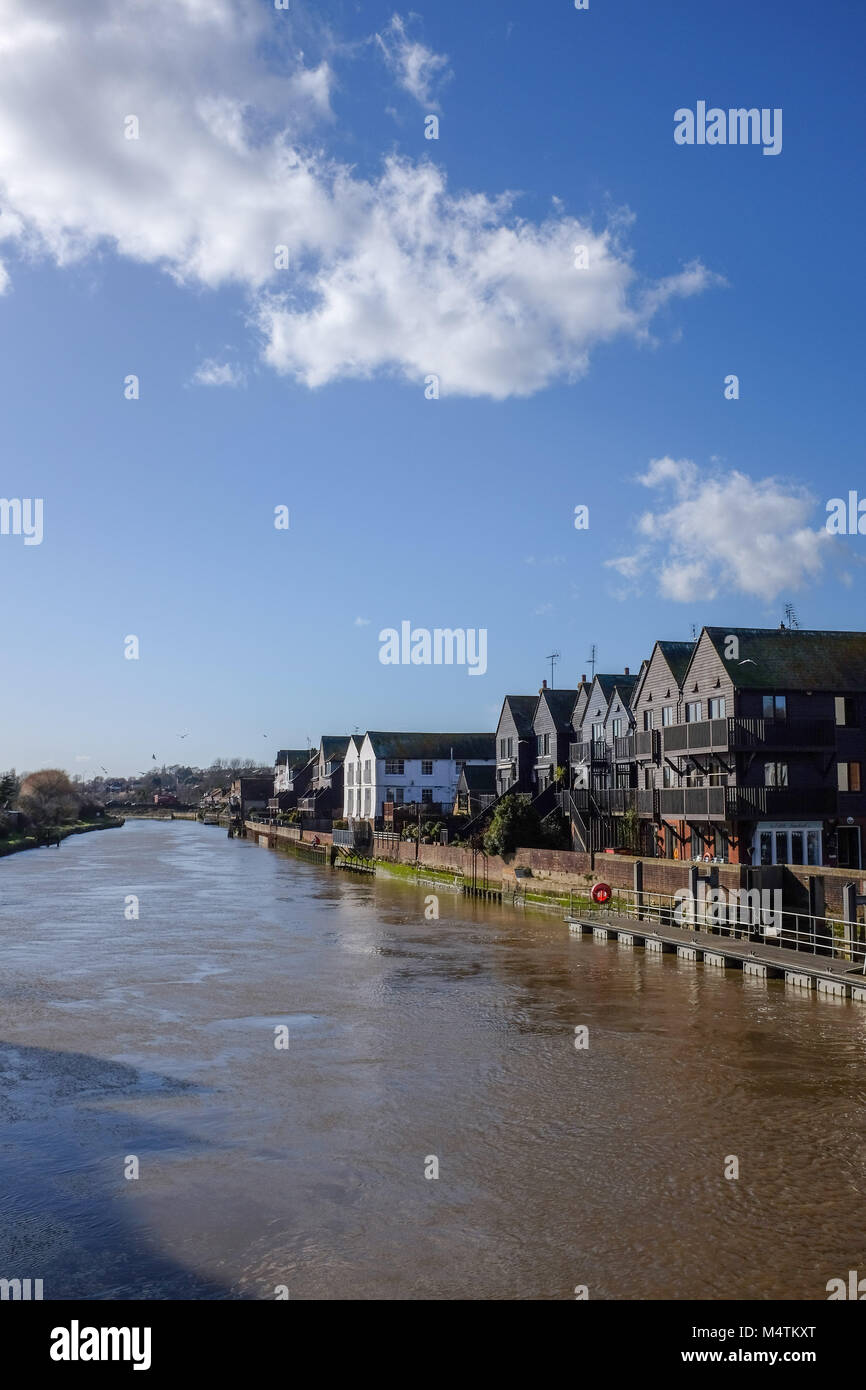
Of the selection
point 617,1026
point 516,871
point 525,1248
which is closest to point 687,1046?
point 617,1026

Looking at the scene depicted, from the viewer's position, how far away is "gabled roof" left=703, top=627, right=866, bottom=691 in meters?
43.4

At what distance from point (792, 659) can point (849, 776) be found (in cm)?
522

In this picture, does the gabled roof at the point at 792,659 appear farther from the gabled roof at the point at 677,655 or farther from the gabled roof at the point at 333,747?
the gabled roof at the point at 333,747

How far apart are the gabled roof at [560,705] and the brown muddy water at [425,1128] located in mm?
29842

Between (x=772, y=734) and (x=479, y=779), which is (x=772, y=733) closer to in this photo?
(x=772, y=734)

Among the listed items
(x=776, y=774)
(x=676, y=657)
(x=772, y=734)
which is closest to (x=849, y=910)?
(x=776, y=774)

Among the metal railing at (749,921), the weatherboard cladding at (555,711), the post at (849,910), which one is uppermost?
the weatherboard cladding at (555,711)

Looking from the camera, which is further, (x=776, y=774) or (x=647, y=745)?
(x=647, y=745)

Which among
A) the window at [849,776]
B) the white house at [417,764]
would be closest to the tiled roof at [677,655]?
the window at [849,776]

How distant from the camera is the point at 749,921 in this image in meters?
35.0

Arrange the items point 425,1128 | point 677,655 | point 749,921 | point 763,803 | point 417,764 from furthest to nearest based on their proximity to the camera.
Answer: point 417,764 < point 677,655 < point 763,803 < point 749,921 < point 425,1128

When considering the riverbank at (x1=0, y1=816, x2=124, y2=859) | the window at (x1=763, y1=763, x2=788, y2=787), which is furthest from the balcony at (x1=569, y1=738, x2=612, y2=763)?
the riverbank at (x1=0, y1=816, x2=124, y2=859)

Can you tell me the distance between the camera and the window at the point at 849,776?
42250mm
